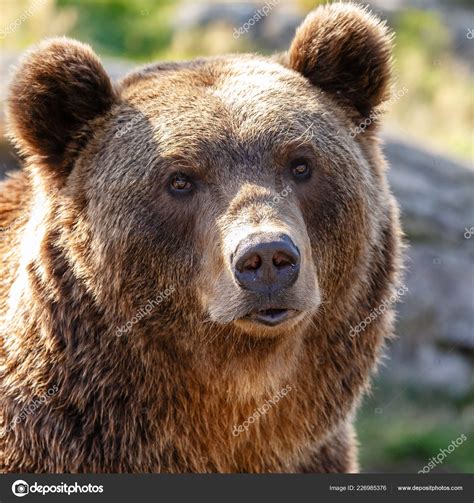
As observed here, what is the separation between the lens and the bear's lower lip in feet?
17.8

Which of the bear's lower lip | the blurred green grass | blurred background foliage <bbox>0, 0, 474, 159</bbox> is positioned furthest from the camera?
blurred background foliage <bbox>0, 0, 474, 159</bbox>

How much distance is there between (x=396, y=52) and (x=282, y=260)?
18.2 meters

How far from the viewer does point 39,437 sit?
595 cm

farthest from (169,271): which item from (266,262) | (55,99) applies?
(55,99)

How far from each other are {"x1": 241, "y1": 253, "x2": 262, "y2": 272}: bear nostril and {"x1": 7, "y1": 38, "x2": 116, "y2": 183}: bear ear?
160cm

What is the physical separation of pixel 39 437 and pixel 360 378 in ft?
6.51

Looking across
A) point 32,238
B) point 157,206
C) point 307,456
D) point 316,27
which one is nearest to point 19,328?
point 32,238

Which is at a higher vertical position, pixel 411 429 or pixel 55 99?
pixel 55 99

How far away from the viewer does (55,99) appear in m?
6.27

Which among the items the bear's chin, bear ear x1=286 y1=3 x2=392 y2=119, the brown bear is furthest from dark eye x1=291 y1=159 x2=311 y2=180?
the bear's chin

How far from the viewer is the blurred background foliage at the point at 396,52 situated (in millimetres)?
11250

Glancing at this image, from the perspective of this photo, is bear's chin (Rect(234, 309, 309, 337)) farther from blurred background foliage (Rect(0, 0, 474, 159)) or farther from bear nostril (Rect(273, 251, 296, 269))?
blurred background foliage (Rect(0, 0, 474, 159))

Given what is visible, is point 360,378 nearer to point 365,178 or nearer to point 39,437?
point 365,178

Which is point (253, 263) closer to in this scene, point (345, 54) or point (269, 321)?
point (269, 321)
